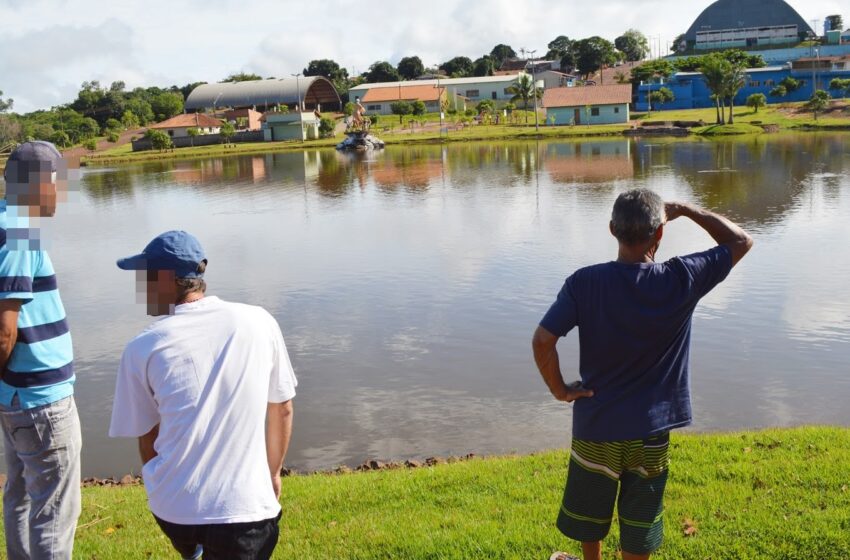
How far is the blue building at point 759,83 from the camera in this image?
8475 centimetres

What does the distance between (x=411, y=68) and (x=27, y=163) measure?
422ft

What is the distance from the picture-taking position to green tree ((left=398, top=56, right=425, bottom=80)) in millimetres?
128125

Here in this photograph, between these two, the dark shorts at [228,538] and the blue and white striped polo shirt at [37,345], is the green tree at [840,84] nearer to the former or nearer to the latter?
the blue and white striped polo shirt at [37,345]

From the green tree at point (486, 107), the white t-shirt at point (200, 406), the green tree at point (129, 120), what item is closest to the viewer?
the white t-shirt at point (200, 406)

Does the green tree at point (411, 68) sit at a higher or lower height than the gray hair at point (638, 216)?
higher

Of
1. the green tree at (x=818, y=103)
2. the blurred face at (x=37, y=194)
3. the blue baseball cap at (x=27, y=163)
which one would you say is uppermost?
the green tree at (x=818, y=103)

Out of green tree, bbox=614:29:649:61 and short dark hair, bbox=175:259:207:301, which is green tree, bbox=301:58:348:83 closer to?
green tree, bbox=614:29:649:61

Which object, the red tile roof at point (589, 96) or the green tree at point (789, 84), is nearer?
the red tile roof at point (589, 96)

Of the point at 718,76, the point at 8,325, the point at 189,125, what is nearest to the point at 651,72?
the point at 718,76

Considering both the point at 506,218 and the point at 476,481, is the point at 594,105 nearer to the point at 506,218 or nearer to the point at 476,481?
the point at 506,218

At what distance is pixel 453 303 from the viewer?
13562 mm

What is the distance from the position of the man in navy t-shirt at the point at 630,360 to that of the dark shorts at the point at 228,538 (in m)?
1.37

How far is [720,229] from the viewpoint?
143 inches

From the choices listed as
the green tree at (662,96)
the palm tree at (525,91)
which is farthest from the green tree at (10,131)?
the green tree at (662,96)
